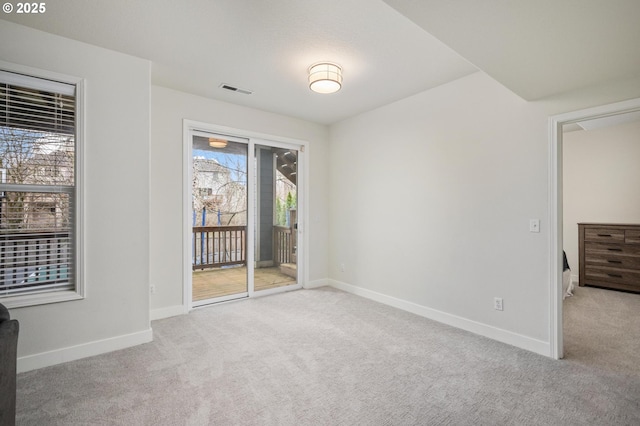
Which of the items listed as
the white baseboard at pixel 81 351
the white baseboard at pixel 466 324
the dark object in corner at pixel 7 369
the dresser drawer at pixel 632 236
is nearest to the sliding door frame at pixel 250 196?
the white baseboard at pixel 81 351

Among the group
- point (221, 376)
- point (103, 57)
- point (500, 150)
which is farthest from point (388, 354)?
point (103, 57)

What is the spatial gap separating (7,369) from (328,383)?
1.74 meters

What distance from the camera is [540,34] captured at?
1693 mm

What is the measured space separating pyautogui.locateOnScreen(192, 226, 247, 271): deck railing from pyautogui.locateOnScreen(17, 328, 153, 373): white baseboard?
1.94m

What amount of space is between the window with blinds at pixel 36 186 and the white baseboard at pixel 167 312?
1.05 m

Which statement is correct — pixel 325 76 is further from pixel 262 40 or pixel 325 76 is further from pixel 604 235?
pixel 604 235

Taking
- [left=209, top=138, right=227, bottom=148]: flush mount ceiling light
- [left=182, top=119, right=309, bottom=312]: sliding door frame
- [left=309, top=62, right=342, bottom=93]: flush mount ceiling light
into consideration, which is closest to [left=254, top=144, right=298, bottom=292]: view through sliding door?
[left=182, top=119, right=309, bottom=312]: sliding door frame

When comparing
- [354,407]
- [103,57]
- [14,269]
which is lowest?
[354,407]

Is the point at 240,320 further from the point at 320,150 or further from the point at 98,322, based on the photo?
the point at 320,150

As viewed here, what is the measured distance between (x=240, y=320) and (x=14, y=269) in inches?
77.2

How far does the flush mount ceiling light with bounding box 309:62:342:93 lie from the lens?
111 inches

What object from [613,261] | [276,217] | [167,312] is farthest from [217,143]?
[613,261]

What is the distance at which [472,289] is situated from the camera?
3.14 metres

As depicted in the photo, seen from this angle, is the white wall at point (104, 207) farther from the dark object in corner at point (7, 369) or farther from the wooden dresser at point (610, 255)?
the wooden dresser at point (610, 255)
